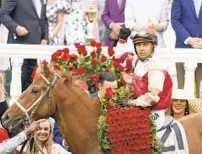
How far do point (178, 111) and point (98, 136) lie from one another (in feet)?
8.41

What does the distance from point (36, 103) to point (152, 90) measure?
50.1 inches

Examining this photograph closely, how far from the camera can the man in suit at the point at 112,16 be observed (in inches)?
549

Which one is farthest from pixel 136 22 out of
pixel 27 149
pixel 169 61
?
pixel 27 149

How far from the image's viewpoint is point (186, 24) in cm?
1341

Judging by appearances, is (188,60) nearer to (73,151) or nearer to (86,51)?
(86,51)

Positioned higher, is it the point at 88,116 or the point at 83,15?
the point at 83,15

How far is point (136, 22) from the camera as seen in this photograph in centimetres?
1361

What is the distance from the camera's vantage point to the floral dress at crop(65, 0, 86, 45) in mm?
14352

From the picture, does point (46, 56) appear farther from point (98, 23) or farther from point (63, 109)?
point (63, 109)

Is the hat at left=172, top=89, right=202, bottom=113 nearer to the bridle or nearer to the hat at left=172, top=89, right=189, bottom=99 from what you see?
the hat at left=172, top=89, right=189, bottom=99

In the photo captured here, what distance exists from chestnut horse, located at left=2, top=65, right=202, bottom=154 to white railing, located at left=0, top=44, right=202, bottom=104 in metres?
2.89

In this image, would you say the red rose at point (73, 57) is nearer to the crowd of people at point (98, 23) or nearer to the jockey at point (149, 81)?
the crowd of people at point (98, 23)

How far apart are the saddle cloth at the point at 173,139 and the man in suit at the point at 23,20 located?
3.64 metres

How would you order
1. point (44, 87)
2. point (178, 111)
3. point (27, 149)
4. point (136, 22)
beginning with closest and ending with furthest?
1. point (44, 87)
2. point (27, 149)
3. point (178, 111)
4. point (136, 22)
